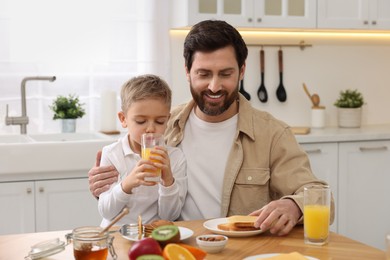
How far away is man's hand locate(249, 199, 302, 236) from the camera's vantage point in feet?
6.67

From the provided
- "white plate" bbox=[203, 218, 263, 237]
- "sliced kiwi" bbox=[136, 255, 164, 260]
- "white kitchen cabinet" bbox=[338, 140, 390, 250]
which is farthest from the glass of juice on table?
"white kitchen cabinet" bbox=[338, 140, 390, 250]

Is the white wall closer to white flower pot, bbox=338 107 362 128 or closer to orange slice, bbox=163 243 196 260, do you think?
white flower pot, bbox=338 107 362 128

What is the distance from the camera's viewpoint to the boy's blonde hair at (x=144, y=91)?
2.31 metres

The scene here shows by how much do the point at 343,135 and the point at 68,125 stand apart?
1.71m

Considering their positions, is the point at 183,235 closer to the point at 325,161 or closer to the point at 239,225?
the point at 239,225

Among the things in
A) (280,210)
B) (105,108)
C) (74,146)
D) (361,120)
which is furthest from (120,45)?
(280,210)

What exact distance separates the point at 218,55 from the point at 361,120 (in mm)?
2710

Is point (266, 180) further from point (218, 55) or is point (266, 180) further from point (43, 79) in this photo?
point (43, 79)

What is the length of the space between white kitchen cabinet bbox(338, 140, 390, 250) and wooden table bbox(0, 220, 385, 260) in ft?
7.65

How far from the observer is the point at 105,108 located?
420cm

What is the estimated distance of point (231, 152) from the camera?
8.30 ft

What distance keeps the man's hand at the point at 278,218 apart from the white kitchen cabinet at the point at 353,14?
2.56 meters

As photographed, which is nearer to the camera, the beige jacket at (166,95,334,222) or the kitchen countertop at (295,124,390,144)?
the beige jacket at (166,95,334,222)

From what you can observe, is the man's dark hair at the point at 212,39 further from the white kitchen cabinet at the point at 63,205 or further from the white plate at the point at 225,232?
the white kitchen cabinet at the point at 63,205
